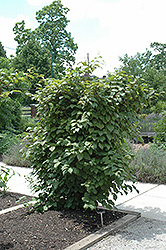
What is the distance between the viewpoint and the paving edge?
297 cm

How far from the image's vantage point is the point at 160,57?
45.7m

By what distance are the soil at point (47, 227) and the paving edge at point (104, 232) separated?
80 mm

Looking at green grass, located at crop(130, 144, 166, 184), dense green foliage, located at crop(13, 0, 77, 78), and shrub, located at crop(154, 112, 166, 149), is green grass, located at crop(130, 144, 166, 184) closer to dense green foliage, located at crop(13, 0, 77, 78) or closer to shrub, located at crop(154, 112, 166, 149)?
shrub, located at crop(154, 112, 166, 149)

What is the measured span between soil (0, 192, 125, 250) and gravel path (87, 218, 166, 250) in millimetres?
264

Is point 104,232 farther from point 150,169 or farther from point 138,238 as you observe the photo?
point 150,169

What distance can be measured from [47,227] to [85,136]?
1.21 metres

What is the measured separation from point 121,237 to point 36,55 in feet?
97.5

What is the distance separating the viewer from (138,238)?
318cm

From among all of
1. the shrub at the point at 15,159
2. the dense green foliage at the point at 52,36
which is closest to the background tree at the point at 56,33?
the dense green foliage at the point at 52,36

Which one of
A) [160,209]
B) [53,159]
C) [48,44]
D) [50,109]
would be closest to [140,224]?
[160,209]

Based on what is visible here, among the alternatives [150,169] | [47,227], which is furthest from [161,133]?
[47,227]

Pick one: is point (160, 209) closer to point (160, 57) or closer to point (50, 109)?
point (50, 109)

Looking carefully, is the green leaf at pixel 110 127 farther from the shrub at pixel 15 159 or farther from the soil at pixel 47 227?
the shrub at pixel 15 159

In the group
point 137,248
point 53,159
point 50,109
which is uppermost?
point 50,109
